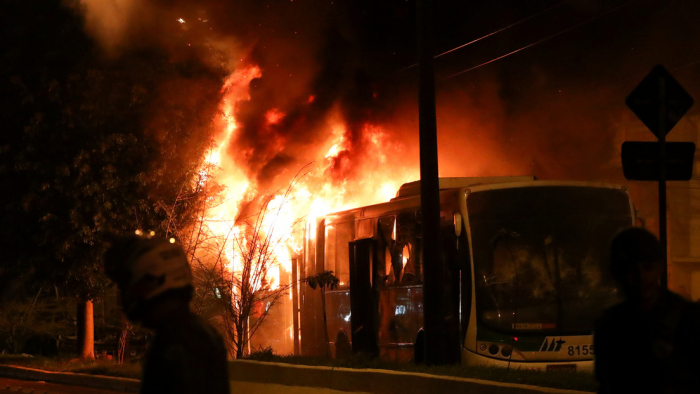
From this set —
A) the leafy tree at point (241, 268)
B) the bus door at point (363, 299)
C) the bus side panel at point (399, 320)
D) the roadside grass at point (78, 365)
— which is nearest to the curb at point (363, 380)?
the leafy tree at point (241, 268)

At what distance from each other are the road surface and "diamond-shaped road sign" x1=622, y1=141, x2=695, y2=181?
1152cm

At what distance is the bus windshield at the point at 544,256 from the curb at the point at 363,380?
8.96 feet

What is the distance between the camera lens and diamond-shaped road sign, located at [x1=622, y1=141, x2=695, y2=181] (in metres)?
6.16

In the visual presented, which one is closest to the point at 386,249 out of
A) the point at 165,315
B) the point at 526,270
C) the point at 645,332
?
the point at 526,270

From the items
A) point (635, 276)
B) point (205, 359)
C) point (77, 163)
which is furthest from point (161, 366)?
point (77, 163)

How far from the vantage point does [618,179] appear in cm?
3062

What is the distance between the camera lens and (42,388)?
15.7 meters

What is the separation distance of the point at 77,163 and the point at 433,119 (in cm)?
1065

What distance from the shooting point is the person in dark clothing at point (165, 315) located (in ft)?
8.91

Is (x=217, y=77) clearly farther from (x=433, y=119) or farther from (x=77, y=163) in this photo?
(x=433, y=119)

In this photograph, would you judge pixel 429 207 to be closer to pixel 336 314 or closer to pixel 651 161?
pixel 651 161

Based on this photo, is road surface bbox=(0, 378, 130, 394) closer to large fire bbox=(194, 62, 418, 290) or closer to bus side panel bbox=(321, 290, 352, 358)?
large fire bbox=(194, 62, 418, 290)

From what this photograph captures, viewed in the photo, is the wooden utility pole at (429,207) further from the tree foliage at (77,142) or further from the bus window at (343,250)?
the tree foliage at (77,142)

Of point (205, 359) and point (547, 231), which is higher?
point (547, 231)
